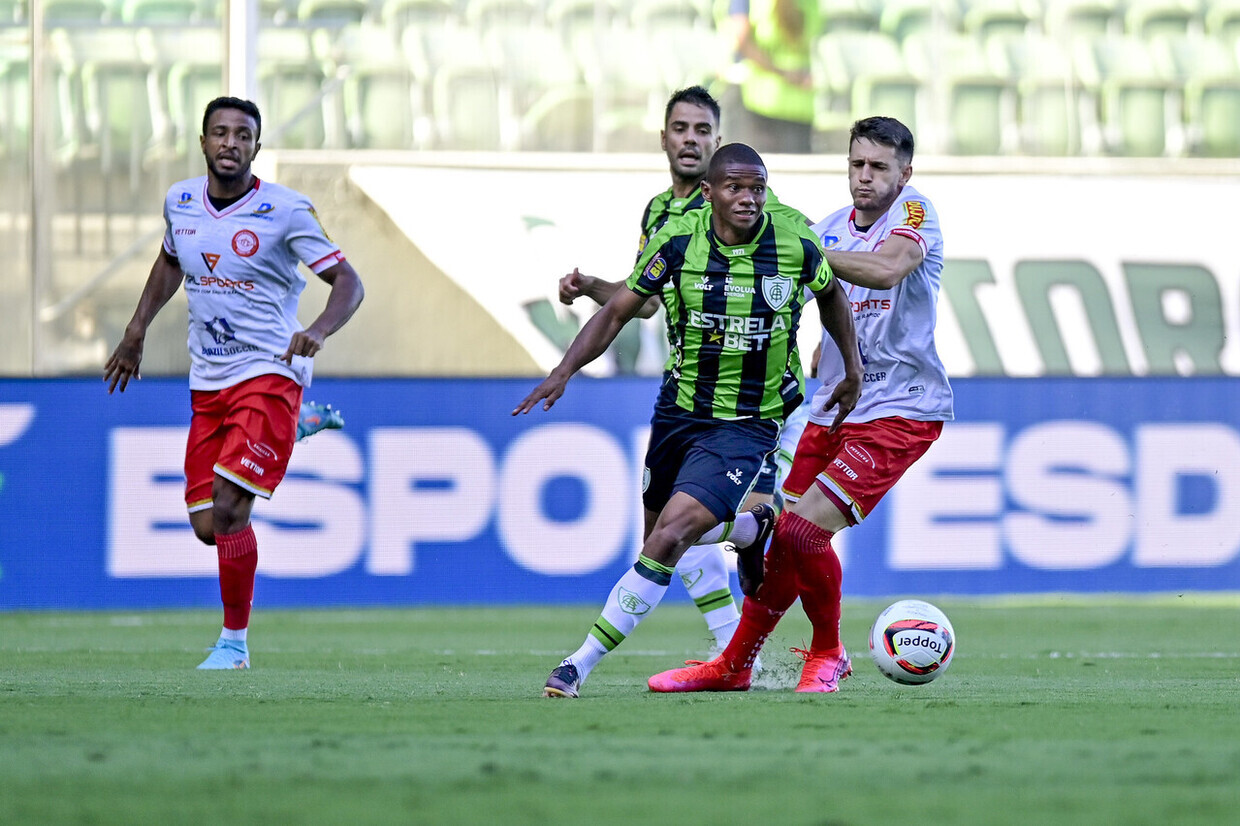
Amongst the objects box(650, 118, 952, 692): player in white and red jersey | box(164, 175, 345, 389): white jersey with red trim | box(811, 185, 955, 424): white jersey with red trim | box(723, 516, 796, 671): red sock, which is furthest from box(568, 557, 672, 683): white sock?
box(164, 175, 345, 389): white jersey with red trim

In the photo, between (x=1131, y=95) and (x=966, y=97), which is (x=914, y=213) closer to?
(x=966, y=97)

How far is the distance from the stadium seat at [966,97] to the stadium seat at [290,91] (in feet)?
15.6

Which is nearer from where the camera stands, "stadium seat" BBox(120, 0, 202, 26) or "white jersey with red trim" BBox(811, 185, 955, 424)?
"white jersey with red trim" BBox(811, 185, 955, 424)

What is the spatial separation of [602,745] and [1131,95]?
12.1m

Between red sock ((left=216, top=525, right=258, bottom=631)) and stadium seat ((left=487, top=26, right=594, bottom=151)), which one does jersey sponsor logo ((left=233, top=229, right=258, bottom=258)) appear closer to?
red sock ((left=216, top=525, right=258, bottom=631))

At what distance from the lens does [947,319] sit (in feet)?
44.5

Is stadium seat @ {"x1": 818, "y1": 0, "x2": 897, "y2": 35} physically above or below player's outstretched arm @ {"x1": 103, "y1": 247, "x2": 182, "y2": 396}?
above

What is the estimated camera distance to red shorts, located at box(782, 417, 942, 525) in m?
5.77

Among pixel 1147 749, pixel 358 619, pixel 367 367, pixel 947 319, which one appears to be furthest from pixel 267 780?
→ pixel 947 319

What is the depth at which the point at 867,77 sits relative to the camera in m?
14.7

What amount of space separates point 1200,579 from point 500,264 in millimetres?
5409

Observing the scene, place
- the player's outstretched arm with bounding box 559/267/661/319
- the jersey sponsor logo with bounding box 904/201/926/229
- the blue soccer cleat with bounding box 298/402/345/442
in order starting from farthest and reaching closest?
the blue soccer cleat with bounding box 298/402/345/442 < the player's outstretched arm with bounding box 559/267/661/319 < the jersey sponsor logo with bounding box 904/201/926/229

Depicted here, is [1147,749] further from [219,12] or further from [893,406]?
[219,12]

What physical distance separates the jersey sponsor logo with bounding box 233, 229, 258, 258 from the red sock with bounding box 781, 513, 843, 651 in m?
2.43
